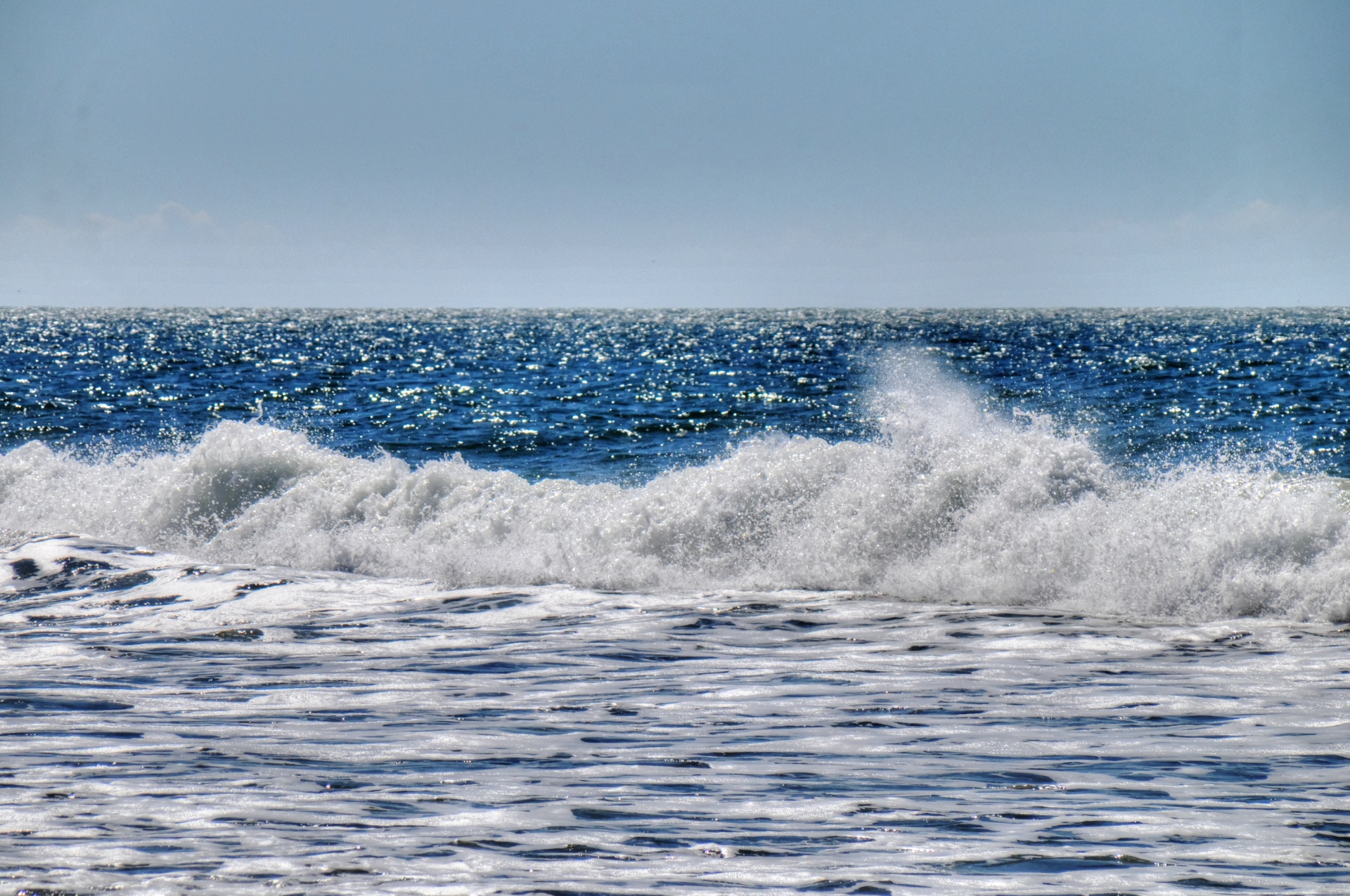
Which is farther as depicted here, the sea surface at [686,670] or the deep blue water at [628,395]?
the deep blue water at [628,395]

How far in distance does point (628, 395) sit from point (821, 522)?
71.5 feet

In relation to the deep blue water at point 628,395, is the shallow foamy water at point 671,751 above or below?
below

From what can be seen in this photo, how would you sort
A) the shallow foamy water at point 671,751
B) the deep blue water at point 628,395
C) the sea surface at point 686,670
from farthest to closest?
the deep blue water at point 628,395, the sea surface at point 686,670, the shallow foamy water at point 671,751

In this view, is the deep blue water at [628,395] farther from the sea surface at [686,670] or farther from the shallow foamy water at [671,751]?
the shallow foamy water at [671,751]

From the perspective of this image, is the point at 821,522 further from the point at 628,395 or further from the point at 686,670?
the point at 628,395

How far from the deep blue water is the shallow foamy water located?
10.7 m

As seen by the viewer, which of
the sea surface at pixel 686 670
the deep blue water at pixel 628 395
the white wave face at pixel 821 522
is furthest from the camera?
the deep blue water at pixel 628 395

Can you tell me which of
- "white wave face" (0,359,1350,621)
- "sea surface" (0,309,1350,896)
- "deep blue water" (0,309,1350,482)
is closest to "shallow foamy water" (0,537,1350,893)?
"sea surface" (0,309,1350,896)

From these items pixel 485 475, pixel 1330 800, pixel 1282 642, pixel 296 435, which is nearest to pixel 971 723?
pixel 1330 800

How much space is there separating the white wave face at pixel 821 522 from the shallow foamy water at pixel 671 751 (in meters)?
0.95

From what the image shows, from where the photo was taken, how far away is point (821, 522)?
11.2m

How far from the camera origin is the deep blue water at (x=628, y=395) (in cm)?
2209

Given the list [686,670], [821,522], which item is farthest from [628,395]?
[686,670]

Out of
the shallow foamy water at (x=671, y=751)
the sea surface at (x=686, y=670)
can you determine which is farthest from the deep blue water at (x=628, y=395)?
the shallow foamy water at (x=671, y=751)
